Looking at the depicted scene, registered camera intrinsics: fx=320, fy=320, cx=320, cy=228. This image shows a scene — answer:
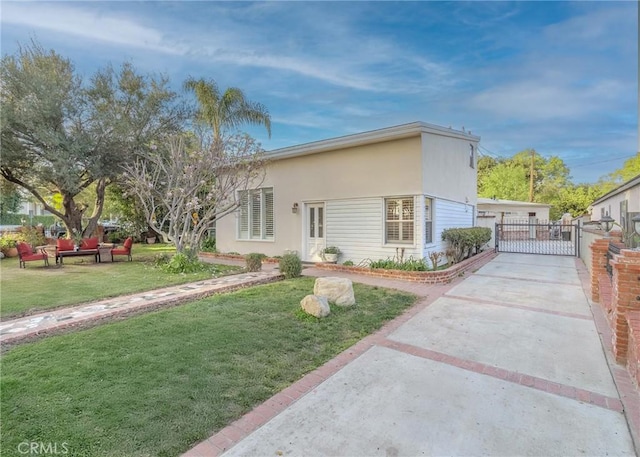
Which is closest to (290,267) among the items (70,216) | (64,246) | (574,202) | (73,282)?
(73,282)

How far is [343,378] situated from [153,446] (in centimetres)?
189

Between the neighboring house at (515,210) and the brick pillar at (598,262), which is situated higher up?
the neighboring house at (515,210)

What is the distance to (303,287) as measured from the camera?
7.66m

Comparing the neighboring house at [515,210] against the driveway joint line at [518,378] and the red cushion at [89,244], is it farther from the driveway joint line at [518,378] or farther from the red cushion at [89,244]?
the red cushion at [89,244]

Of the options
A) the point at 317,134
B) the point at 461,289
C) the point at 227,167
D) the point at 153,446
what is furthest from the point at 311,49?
the point at 153,446

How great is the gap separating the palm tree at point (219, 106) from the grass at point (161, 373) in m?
11.6

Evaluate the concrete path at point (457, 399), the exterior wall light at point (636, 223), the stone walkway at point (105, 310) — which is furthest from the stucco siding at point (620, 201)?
the stone walkway at point (105, 310)

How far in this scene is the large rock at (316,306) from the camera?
5449 millimetres

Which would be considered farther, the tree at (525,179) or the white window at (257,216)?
the tree at (525,179)

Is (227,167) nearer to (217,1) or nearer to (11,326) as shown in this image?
(217,1)

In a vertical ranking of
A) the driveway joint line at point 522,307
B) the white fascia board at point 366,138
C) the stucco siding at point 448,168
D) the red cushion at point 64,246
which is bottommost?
the driveway joint line at point 522,307

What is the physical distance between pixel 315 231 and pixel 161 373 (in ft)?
29.2

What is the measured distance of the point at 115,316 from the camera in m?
5.61

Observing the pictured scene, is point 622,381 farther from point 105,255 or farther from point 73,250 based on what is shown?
point 73,250
